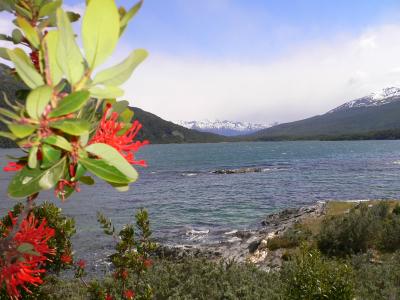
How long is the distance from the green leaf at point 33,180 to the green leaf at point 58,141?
0.31ft

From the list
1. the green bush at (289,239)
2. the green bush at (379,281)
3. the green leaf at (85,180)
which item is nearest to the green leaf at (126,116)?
the green leaf at (85,180)

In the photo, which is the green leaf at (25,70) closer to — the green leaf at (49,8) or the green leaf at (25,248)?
the green leaf at (49,8)

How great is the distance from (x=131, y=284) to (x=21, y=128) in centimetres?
1034

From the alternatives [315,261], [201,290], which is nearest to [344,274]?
[315,261]

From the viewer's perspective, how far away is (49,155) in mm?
912

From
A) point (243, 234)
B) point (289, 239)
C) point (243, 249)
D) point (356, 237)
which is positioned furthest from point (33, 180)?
point (243, 234)

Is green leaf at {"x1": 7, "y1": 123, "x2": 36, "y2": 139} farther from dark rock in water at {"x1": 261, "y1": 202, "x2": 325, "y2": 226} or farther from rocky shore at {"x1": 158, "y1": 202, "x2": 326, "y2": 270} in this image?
dark rock in water at {"x1": 261, "y1": 202, "x2": 325, "y2": 226}

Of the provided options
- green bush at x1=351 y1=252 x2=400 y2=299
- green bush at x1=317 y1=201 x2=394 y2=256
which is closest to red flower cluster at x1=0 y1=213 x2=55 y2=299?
green bush at x1=351 y1=252 x2=400 y2=299

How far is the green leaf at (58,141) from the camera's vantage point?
2.77 ft

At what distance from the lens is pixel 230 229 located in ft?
85.7

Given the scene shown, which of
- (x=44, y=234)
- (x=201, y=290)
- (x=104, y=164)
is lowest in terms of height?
(x=201, y=290)

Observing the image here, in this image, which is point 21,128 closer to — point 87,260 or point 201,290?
point 201,290

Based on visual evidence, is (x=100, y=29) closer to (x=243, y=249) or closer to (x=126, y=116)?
(x=126, y=116)

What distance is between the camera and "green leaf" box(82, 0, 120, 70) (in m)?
0.79
